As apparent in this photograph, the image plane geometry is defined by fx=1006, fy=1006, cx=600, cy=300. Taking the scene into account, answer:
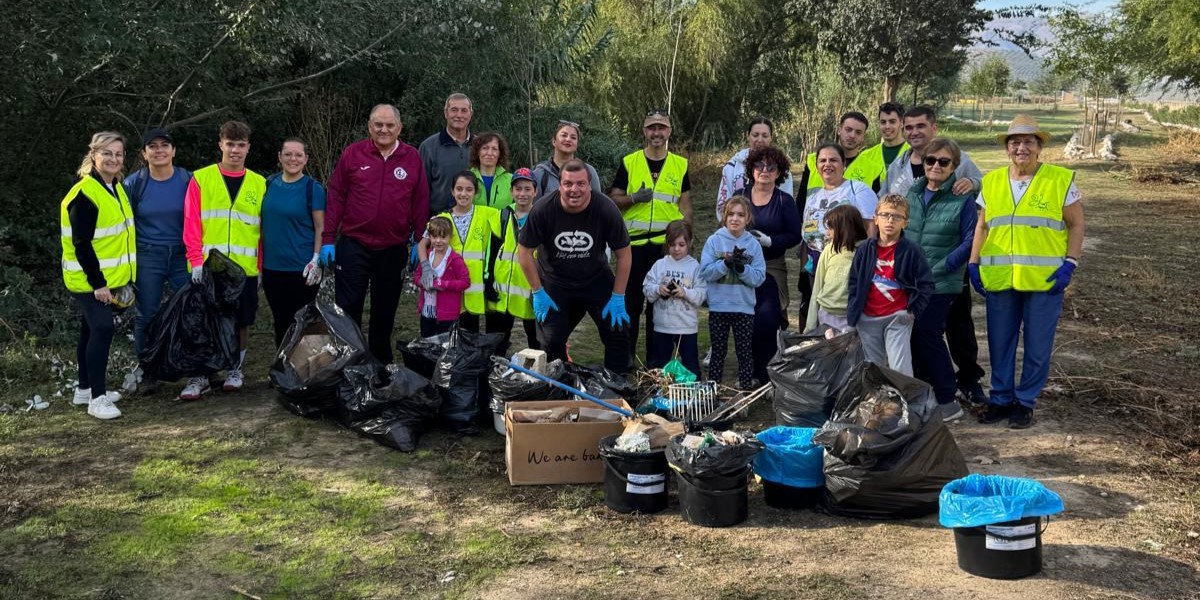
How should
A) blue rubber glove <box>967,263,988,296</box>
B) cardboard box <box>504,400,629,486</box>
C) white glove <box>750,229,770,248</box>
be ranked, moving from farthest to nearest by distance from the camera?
white glove <box>750,229,770,248</box> < blue rubber glove <box>967,263,988,296</box> < cardboard box <box>504,400,629,486</box>

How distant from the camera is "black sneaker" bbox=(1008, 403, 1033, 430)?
18.9 feet

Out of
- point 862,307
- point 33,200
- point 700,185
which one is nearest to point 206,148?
point 33,200

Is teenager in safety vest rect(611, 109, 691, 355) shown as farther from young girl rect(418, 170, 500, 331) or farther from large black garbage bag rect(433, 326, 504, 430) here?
large black garbage bag rect(433, 326, 504, 430)

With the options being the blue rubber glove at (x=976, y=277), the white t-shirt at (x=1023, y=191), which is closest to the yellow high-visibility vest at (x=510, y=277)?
the blue rubber glove at (x=976, y=277)

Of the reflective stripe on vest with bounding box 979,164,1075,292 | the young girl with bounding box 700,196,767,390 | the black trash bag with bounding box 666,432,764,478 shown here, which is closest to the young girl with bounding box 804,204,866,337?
the young girl with bounding box 700,196,767,390

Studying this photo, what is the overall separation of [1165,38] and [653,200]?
63.0 ft

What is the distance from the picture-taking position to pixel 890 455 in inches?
174

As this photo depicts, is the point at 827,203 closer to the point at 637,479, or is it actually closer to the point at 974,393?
the point at 974,393

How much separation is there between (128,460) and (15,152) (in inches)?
167

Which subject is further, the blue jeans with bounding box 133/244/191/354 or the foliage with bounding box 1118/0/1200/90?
the foliage with bounding box 1118/0/1200/90

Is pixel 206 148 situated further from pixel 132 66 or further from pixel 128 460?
pixel 128 460

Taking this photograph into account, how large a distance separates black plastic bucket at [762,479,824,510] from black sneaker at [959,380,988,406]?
2.06 m

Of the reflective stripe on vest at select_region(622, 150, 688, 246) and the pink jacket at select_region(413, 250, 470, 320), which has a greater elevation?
the reflective stripe on vest at select_region(622, 150, 688, 246)

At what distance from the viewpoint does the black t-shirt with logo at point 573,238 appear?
5.82 metres
